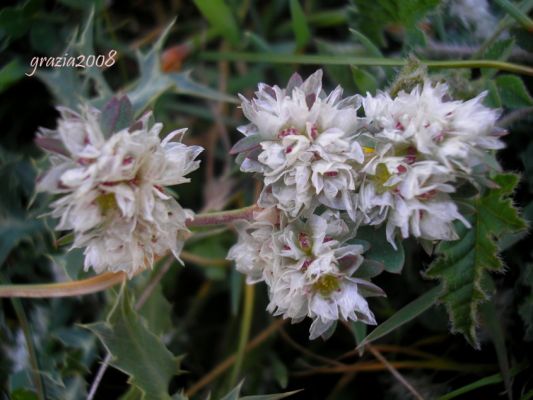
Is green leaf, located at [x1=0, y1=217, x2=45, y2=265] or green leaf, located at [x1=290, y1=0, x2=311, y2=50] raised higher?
green leaf, located at [x1=290, y1=0, x2=311, y2=50]

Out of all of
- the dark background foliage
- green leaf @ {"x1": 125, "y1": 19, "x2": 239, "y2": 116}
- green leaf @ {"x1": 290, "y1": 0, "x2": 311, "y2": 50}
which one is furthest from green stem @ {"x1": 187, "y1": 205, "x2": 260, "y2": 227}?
green leaf @ {"x1": 290, "y1": 0, "x2": 311, "y2": 50}

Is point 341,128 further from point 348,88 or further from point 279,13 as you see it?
point 279,13

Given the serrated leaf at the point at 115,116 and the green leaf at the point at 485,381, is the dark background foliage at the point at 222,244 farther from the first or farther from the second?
the serrated leaf at the point at 115,116

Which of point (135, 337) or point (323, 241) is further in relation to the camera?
point (135, 337)

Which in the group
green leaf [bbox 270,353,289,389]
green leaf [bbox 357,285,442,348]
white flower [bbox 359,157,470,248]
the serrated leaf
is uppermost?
the serrated leaf

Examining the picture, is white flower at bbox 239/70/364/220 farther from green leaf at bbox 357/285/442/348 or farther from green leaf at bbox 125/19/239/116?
green leaf at bbox 125/19/239/116

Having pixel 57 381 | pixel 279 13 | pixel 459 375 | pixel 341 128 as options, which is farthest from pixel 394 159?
pixel 279 13

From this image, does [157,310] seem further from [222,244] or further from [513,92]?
[513,92]

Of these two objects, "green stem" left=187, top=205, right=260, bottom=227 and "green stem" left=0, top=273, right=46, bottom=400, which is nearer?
"green stem" left=187, top=205, right=260, bottom=227

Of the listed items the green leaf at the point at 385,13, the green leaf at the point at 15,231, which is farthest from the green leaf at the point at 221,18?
the green leaf at the point at 15,231
